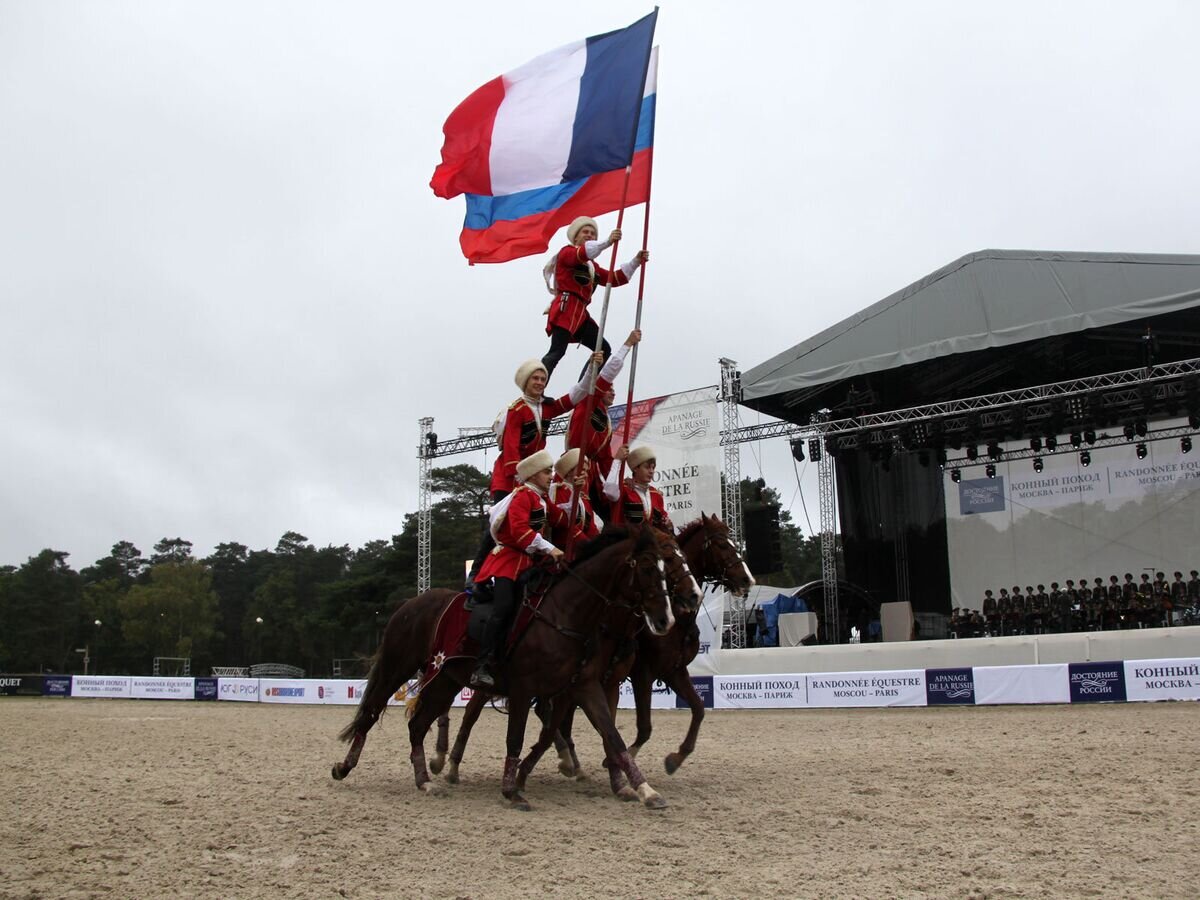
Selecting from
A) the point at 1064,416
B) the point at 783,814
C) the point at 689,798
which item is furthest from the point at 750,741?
the point at 1064,416

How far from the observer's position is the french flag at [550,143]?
8.58 meters

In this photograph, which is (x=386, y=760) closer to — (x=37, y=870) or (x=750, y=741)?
(x=750, y=741)

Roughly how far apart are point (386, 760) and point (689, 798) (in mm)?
4642

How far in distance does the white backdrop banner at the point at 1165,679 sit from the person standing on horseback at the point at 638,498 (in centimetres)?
1150

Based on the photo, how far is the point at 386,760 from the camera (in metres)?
10.9

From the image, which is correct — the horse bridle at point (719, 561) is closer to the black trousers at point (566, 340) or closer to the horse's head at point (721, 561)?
the horse's head at point (721, 561)

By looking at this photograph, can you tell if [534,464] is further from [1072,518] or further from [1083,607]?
[1072,518]

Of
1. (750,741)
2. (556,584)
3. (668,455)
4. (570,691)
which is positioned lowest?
(750,741)

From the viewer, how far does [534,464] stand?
25.7ft

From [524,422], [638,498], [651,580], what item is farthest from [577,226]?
[651,580]

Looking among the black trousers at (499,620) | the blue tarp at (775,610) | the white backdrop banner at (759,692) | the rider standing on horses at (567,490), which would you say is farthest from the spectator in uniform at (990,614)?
the black trousers at (499,620)

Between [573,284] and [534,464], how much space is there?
5.62 feet

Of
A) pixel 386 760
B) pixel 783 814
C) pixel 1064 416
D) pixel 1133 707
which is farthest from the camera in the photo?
pixel 1064 416

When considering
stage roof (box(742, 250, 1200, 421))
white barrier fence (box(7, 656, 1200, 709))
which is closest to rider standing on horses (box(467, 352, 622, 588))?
white barrier fence (box(7, 656, 1200, 709))
